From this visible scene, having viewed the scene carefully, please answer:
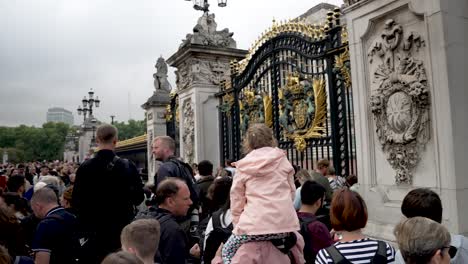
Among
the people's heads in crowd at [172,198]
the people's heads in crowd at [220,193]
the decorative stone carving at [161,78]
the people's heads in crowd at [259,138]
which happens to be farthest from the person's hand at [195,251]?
the decorative stone carving at [161,78]

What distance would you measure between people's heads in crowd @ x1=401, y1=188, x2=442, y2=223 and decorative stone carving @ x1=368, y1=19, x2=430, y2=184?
8.19ft

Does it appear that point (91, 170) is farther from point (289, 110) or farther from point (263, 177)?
point (289, 110)

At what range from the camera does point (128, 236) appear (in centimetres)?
245

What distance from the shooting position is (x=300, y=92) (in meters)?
8.28

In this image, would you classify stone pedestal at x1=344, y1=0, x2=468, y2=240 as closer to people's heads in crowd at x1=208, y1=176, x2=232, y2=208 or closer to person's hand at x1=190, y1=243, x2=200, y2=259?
people's heads in crowd at x1=208, y1=176, x2=232, y2=208

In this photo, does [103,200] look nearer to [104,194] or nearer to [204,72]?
[104,194]

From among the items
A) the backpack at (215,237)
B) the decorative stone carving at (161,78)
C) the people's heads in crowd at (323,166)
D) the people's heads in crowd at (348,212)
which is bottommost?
the backpack at (215,237)

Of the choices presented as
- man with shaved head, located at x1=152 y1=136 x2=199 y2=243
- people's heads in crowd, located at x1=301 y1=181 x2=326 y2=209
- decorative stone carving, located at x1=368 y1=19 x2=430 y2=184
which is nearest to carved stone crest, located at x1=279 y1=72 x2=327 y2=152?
decorative stone carving, located at x1=368 y1=19 x2=430 y2=184

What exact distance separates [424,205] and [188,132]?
986 cm

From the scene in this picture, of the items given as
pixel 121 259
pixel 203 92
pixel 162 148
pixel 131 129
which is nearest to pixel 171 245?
pixel 121 259

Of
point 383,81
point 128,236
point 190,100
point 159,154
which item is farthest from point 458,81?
point 190,100

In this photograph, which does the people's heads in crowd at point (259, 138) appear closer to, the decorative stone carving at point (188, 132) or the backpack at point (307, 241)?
the backpack at point (307, 241)

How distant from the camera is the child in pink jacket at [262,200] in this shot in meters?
2.83

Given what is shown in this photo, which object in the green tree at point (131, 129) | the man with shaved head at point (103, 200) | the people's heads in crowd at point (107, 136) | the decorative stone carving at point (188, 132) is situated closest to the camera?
the man with shaved head at point (103, 200)
